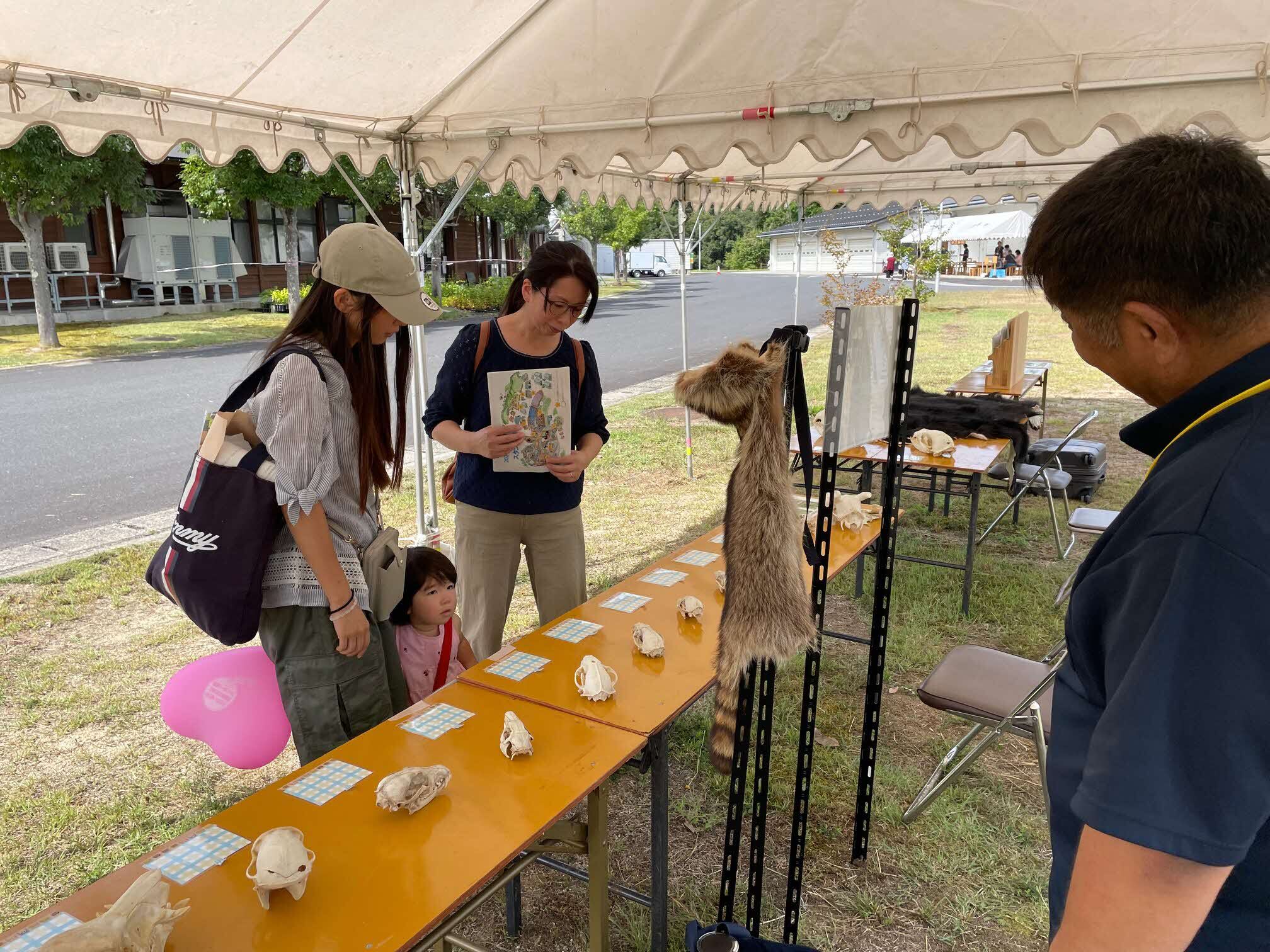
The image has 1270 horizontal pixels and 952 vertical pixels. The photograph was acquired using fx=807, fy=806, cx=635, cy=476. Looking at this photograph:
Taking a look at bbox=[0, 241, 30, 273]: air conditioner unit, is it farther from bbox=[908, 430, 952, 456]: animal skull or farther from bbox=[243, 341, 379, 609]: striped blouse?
bbox=[243, 341, 379, 609]: striped blouse

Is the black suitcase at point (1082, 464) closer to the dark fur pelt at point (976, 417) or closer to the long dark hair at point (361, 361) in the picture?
the dark fur pelt at point (976, 417)

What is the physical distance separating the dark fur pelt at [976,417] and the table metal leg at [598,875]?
3.88 m

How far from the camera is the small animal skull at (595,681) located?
6.43ft

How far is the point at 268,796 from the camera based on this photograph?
160cm

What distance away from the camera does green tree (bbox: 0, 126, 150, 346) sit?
12133 mm

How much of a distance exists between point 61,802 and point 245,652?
136cm

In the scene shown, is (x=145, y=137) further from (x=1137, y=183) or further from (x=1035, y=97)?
(x=1137, y=183)

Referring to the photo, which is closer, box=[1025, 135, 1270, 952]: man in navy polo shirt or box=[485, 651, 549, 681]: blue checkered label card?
box=[1025, 135, 1270, 952]: man in navy polo shirt

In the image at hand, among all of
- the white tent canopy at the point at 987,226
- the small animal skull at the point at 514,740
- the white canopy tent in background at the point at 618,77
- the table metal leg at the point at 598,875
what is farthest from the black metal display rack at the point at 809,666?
the white tent canopy at the point at 987,226

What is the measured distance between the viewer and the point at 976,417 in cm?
546

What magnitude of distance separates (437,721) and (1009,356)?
6.58 m

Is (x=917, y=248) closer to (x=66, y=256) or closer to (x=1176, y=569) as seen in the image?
(x=1176, y=569)

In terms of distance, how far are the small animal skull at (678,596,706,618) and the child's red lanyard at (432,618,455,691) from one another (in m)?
0.70

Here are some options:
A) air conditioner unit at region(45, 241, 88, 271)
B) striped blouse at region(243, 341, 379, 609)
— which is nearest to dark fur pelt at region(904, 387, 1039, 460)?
striped blouse at region(243, 341, 379, 609)
